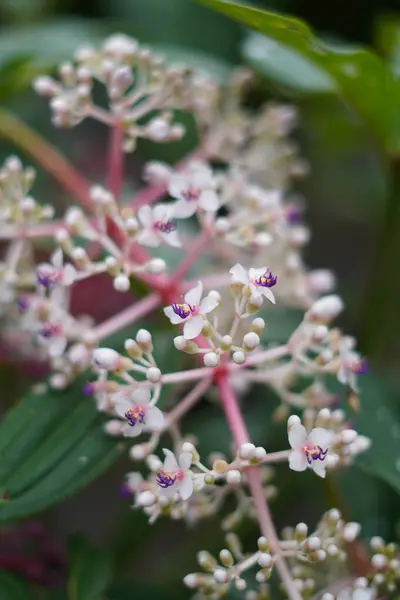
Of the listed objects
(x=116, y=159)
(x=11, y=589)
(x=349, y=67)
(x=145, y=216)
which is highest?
(x=349, y=67)

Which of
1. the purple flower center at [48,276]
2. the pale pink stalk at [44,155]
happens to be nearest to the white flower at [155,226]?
the purple flower center at [48,276]

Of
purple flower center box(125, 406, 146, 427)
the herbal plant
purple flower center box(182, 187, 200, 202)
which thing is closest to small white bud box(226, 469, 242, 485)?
the herbal plant

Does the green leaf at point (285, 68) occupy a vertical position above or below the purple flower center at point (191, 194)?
above

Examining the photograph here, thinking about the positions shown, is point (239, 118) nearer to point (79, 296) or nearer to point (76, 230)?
point (76, 230)

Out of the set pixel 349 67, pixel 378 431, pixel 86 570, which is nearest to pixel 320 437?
pixel 378 431

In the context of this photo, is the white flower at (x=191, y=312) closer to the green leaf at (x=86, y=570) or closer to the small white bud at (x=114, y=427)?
the small white bud at (x=114, y=427)

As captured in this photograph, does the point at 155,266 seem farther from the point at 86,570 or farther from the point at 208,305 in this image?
the point at 86,570
